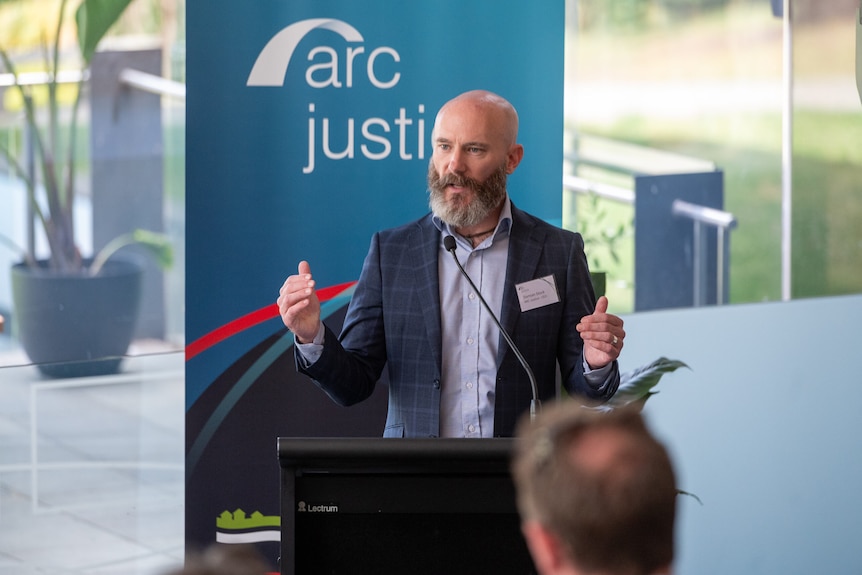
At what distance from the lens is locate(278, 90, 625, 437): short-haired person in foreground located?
2738mm

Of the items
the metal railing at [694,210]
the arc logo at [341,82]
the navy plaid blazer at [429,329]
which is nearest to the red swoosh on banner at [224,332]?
the arc logo at [341,82]

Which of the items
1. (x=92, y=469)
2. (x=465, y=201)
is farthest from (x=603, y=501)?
(x=92, y=469)

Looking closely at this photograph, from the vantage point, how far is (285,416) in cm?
342

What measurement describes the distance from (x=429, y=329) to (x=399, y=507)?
876 mm

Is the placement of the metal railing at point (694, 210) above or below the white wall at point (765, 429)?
above

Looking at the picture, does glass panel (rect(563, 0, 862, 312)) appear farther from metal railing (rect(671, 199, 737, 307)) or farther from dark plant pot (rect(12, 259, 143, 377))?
dark plant pot (rect(12, 259, 143, 377))

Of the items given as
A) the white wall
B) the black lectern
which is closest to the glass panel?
the white wall

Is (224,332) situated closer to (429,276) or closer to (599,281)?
(429,276)

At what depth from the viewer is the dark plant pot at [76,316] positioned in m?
3.89

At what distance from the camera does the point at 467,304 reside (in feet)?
9.23

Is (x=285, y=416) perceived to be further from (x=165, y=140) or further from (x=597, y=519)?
(x=597, y=519)

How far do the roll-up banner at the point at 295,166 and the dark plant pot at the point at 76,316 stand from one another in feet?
2.34

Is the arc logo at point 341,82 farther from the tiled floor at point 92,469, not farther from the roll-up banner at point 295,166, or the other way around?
the tiled floor at point 92,469

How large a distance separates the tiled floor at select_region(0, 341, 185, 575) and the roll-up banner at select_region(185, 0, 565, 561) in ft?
2.41
